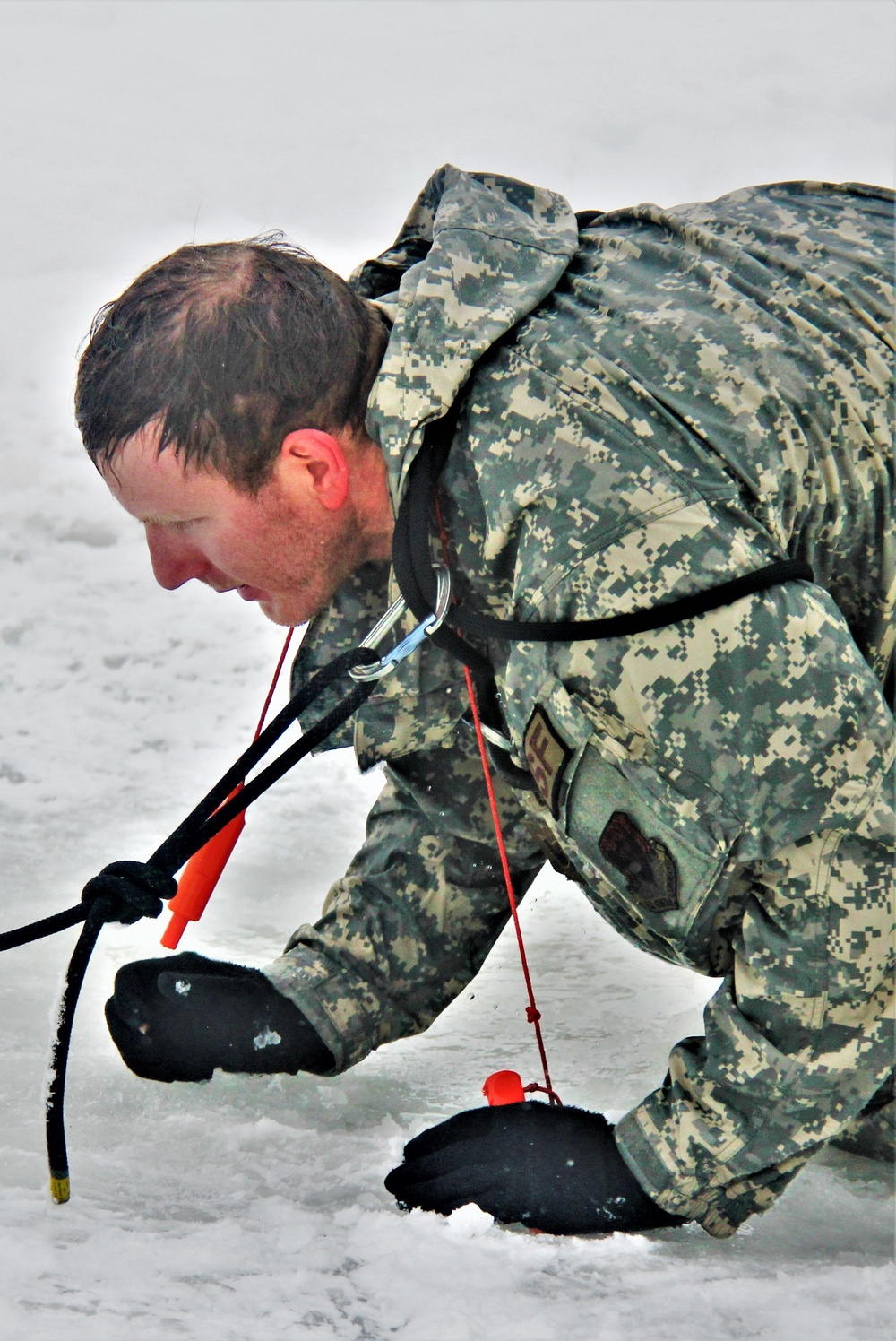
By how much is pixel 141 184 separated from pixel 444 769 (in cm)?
320

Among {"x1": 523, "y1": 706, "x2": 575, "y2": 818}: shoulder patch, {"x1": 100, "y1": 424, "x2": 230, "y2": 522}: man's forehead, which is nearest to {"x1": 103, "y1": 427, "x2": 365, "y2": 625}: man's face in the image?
{"x1": 100, "y1": 424, "x2": 230, "y2": 522}: man's forehead

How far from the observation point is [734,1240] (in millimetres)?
1434

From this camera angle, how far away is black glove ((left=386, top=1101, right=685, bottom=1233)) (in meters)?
1.39

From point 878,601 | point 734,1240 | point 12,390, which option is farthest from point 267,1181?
point 12,390

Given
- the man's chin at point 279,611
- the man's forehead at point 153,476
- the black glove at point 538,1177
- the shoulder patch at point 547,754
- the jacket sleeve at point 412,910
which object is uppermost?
the man's forehead at point 153,476

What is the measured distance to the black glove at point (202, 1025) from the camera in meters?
1.62

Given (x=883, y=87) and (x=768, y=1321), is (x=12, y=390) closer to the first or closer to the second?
(x=883, y=87)

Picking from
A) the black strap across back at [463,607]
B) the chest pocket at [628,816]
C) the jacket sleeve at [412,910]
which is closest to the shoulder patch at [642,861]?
the chest pocket at [628,816]

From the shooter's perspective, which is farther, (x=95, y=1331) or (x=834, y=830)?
(x=834, y=830)

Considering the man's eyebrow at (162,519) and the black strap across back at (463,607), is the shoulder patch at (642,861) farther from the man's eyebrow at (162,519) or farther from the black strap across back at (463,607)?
the man's eyebrow at (162,519)

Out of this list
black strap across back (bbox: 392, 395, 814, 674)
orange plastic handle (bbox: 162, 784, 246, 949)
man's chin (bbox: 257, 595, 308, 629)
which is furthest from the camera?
orange plastic handle (bbox: 162, 784, 246, 949)

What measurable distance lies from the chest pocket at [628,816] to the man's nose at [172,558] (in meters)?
0.39

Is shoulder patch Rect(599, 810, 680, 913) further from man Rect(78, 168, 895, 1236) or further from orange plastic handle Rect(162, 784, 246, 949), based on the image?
orange plastic handle Rect(162, 784, 246, 949)

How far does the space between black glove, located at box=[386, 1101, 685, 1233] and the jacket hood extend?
0.62 meters
